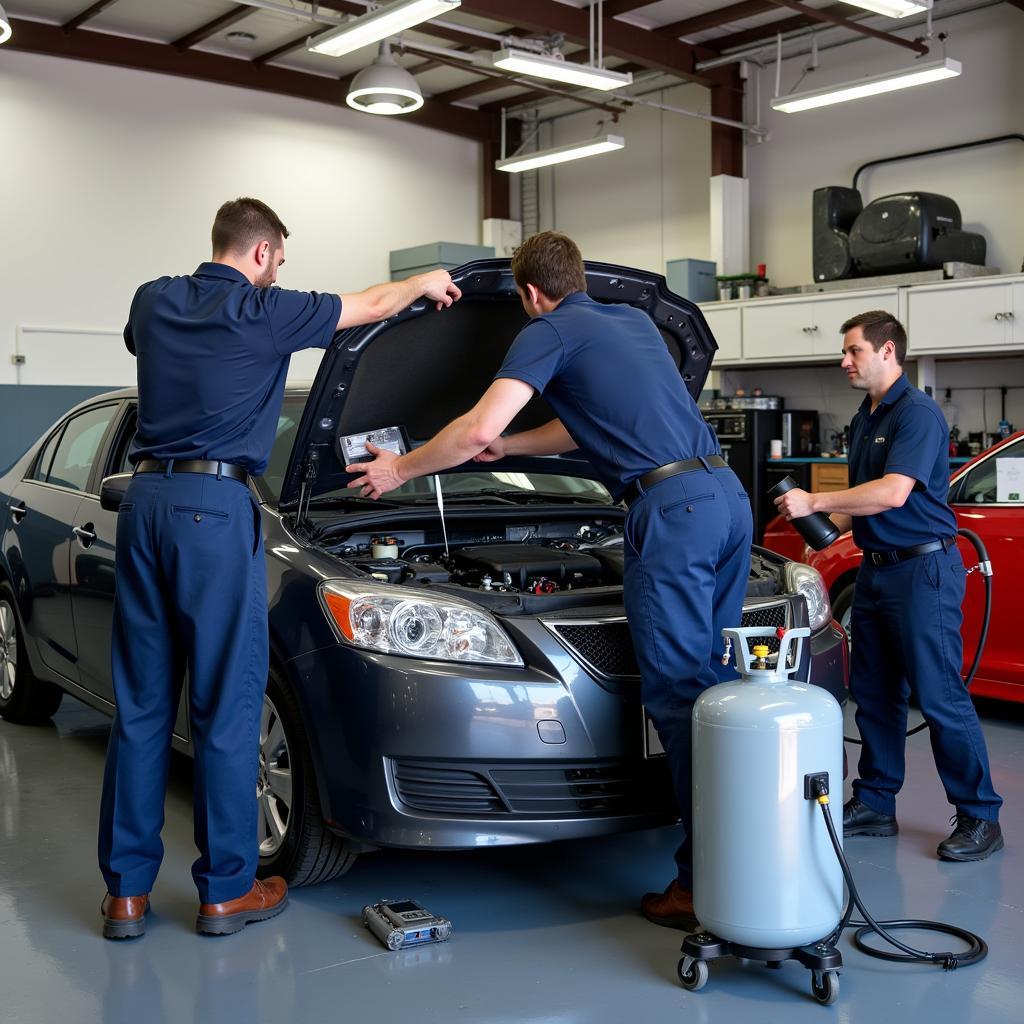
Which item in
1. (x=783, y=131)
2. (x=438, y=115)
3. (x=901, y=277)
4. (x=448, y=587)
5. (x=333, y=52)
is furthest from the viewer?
(x=438, y=115)

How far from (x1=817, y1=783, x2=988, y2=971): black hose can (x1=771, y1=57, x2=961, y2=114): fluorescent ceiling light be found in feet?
21.0

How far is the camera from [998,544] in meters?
4.75

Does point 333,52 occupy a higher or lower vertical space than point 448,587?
higher

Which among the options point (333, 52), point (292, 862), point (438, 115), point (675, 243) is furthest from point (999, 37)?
point (292, 862)

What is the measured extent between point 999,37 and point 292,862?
8.42m

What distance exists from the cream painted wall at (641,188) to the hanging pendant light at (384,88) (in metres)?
3.71

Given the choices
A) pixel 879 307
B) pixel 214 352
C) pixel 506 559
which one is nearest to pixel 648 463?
pixel 506 559

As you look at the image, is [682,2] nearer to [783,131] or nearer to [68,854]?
[783,131]

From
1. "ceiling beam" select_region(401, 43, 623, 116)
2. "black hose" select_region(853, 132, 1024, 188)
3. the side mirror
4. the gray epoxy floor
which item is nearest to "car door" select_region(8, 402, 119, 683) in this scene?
the gray epoxy floor

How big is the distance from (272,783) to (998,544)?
3.07 meters

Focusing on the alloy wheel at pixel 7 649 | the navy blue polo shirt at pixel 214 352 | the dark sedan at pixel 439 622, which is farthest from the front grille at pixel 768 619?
the alloy wheel at pixel 7 649

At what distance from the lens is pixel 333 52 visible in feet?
26.2

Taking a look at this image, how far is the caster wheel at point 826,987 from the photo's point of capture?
2410 mm

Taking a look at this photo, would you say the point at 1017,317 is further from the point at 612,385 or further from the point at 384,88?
the point at 612,385
